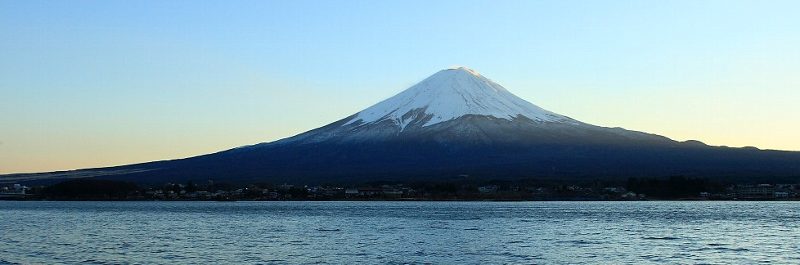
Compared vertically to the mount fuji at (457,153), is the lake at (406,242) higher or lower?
lower

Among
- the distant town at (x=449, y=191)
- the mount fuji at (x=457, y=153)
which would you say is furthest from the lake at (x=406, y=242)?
the mount fuji at (x=457, y=153)

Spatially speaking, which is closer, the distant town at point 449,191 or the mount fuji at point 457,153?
the distant town at point 449,191

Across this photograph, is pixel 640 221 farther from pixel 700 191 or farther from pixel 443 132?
pixel 443 132

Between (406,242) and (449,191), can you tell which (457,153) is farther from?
(406,242)

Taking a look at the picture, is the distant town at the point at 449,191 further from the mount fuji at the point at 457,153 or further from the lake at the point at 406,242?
the lake at the point at 406,242

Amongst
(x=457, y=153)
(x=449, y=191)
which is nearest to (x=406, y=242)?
(x=449, y=191)

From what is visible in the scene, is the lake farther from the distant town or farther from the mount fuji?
the mount fuji
